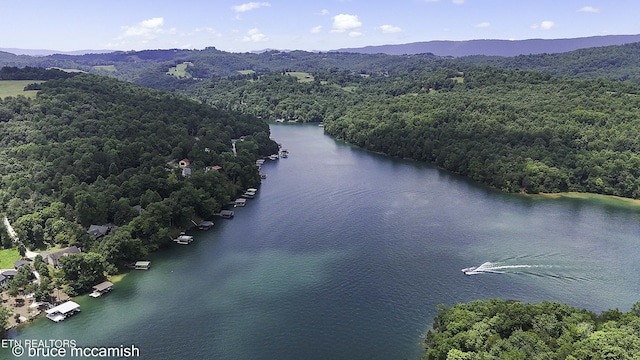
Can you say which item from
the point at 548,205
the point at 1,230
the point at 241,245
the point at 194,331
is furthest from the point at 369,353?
the point at 548,205

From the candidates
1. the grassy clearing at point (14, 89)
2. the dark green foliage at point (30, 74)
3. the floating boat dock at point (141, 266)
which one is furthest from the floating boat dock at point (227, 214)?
the dark green foliage at point (30, 74)

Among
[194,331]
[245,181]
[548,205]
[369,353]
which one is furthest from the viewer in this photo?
[245,181]

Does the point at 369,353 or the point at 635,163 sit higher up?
the point at 635,163

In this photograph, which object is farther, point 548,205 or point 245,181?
point 245,181

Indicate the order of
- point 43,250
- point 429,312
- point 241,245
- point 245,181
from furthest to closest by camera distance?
point 245,181
point 241,245
point 43,250
point 429,312

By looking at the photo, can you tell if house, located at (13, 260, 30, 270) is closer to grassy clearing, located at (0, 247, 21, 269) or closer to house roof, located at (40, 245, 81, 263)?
grassy clearing, located at (0, 247, 21, 269)

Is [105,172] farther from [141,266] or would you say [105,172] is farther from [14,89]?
[14,89]

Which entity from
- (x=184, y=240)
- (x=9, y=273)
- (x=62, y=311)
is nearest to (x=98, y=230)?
(x=184, y=240)

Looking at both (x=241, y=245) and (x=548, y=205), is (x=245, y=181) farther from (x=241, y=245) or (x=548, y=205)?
(x=548, y=205)
